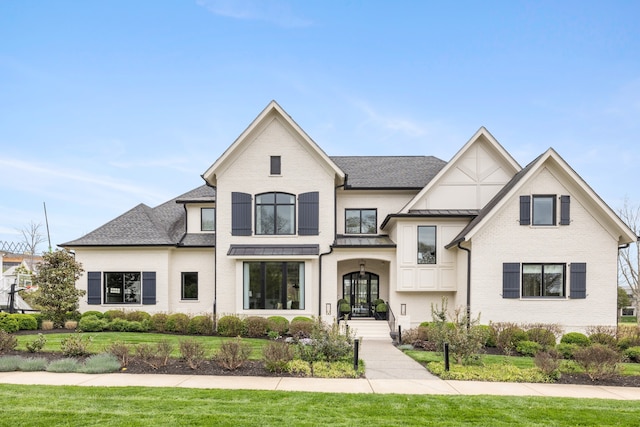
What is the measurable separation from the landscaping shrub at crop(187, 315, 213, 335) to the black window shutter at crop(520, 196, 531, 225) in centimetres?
1392

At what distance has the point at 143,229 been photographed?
2167 cm

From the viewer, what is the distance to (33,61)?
19047 mm

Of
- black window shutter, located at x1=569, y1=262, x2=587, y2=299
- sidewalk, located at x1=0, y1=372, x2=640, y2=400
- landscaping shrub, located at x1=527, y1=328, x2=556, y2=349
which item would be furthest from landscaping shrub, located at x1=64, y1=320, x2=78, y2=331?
black window shutter, located at x1=569, y1=262, x2=587, y2=299

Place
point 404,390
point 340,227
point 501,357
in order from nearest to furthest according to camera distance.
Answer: point 404,390 < point 501,357 < point 340,227

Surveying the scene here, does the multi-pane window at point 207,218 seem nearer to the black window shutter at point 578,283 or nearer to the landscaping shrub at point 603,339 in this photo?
the black window shutter at point 578,283

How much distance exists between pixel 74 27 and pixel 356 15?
38.9 feet

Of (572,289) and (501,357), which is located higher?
(572,289)

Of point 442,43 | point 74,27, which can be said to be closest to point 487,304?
point 442,43

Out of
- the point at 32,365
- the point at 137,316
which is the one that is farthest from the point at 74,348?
the point at 137,316

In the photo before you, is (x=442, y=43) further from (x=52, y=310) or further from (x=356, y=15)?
(x=52, y=310)

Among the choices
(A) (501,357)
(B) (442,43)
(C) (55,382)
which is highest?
(B) (442,43)

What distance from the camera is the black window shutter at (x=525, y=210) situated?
58.9 feet

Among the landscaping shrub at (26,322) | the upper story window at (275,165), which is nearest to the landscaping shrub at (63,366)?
the landscaping shrub at (26,322)

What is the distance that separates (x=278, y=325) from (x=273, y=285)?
2.68m
